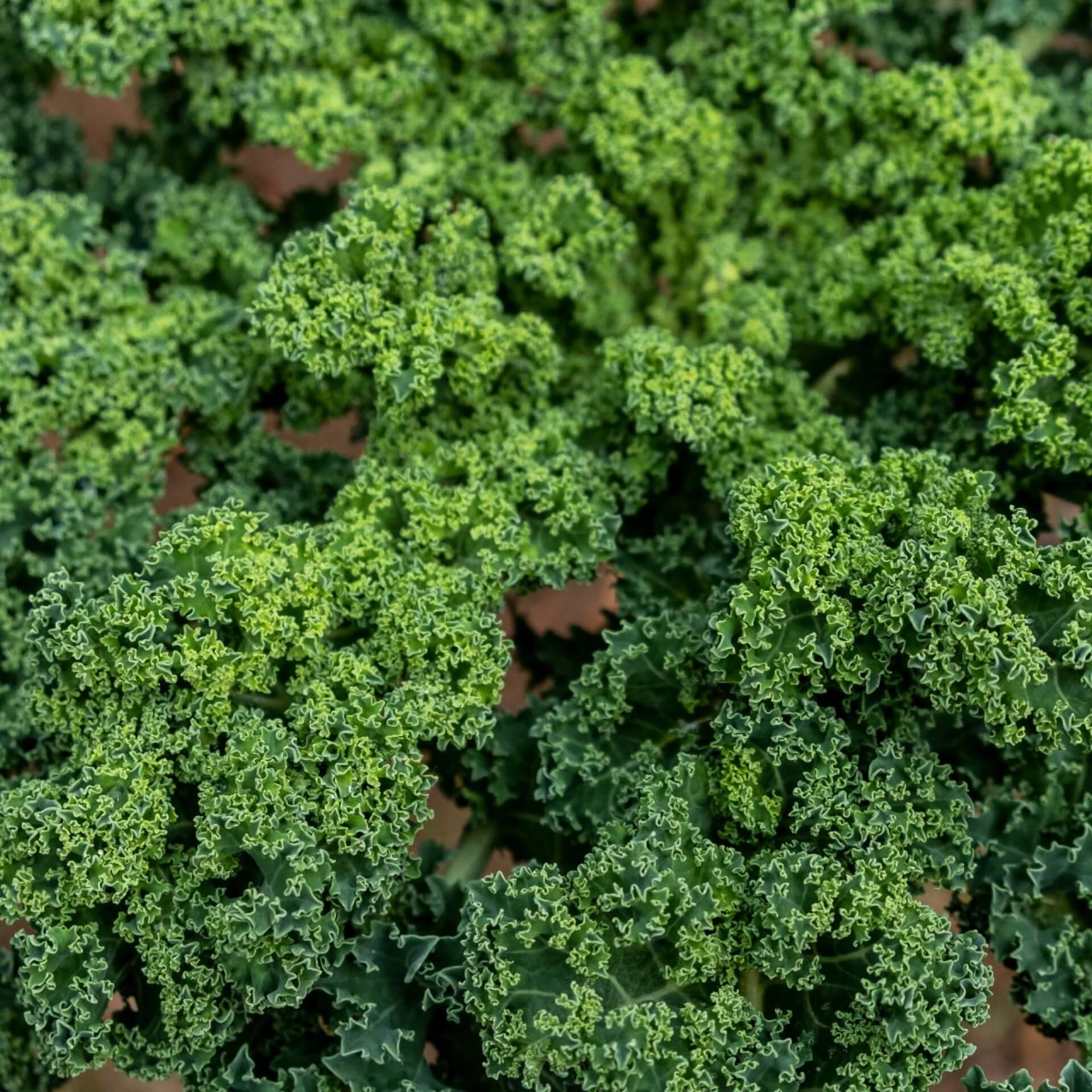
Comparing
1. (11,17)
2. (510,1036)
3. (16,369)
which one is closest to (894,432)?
(510,1036)

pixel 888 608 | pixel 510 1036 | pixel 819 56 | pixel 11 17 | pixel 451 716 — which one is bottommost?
pixel 510 1036

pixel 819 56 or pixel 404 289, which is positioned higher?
pixel 819 56

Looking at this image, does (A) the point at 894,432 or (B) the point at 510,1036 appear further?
(A) the point at 894,432

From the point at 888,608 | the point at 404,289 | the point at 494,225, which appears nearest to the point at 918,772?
the point at 888,608

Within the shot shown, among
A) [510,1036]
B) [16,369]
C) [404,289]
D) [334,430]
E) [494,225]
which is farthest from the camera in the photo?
[334,430]

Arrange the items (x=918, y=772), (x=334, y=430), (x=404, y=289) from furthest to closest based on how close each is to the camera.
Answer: (x=334, y=430) < (x=404, y=289) < (x=918, y=772)

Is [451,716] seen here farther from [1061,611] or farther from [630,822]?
[1061,611]

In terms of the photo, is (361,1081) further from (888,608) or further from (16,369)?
(16,369)
